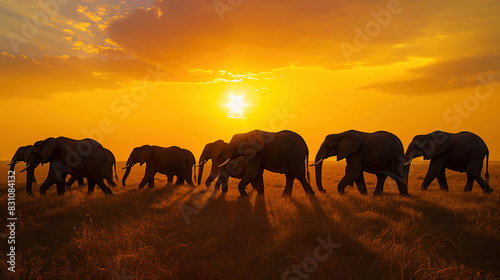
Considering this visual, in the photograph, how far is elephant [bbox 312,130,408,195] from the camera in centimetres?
1638

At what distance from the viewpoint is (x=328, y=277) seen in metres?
6.10

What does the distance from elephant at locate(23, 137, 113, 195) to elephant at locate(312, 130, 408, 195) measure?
9749mm

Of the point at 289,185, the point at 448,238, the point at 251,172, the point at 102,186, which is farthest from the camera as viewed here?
the point at 102,186

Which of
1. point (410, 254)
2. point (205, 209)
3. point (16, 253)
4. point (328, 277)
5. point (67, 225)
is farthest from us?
point (205, 209)

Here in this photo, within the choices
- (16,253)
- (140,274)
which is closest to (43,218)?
(16,253)

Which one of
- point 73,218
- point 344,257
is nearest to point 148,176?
point 73,218

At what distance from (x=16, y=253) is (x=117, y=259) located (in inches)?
104

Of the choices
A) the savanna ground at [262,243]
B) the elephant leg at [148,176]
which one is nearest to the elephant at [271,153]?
the savanna ground at [262,243]

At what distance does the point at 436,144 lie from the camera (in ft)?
59.9

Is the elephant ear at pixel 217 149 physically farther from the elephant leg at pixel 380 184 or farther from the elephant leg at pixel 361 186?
the elephant leg at pixel 380 184

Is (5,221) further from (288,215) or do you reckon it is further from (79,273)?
(288,215)

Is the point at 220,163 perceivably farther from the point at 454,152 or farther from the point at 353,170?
the point at 454,152

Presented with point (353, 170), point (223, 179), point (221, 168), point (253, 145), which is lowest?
point (223, 179)

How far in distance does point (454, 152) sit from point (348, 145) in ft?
18.3
